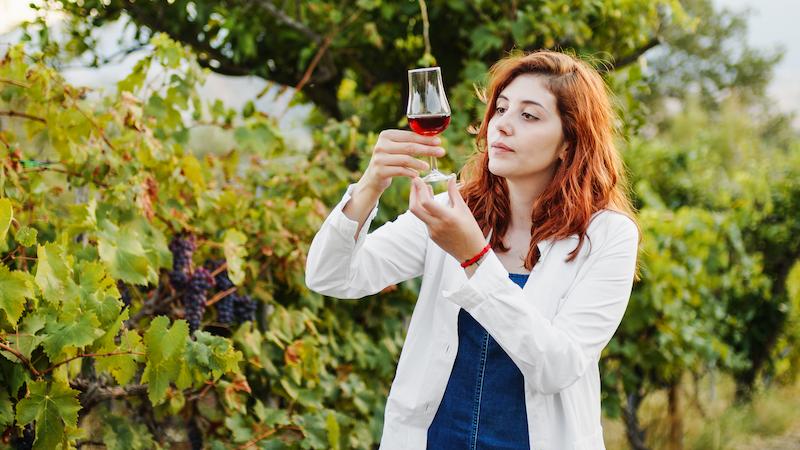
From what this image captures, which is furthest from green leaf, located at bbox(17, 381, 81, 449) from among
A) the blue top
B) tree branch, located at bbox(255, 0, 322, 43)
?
tree branch, located at bbox(255, 0, 322, 43)

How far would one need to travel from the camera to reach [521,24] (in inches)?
146

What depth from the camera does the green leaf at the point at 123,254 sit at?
2.31m

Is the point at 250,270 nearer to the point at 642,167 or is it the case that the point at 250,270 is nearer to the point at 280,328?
the point at 280,328

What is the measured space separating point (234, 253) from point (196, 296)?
0.60 ft

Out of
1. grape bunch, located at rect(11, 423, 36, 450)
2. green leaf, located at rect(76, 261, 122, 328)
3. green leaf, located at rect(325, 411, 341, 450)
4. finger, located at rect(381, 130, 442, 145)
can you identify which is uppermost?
finger, located at rect(381, 130, 442, 145)

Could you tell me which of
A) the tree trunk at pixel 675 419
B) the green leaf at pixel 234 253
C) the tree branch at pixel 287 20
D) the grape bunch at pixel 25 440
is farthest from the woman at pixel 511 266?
the tree trunk at pixel 675 419

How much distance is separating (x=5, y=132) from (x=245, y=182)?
89 centimetres

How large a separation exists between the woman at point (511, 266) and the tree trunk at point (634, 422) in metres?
2.97

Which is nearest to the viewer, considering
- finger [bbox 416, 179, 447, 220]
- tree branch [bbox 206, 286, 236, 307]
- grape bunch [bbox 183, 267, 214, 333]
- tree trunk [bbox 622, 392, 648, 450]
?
finger [bbox 416, 179, 447, 220]

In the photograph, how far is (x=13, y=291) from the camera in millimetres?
1839

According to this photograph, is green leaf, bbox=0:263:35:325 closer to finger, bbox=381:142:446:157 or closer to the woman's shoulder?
finger, bbox=381:142:446:157

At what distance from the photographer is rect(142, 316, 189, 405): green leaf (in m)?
2.07

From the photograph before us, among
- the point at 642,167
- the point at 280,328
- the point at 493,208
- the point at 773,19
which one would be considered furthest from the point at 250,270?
the point at 773,19

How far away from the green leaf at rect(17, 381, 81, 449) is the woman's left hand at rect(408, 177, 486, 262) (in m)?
0.93
